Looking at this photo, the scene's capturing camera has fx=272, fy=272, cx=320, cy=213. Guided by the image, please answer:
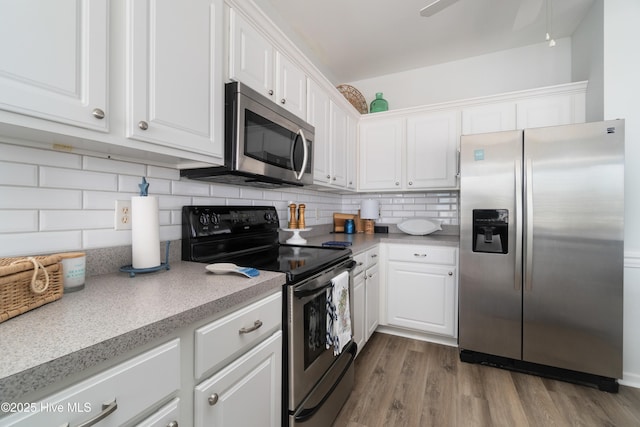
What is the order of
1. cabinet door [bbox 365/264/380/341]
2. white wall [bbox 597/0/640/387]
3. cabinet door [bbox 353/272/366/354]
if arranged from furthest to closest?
cabinet door [bbox 365/264/380/341] < cabinet door [bbox 353/272/366/354] < white wall [bbox 597/0/640/387]

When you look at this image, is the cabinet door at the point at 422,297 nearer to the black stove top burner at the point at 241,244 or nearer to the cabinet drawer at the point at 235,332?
the black stove top burner at the point at 241,244

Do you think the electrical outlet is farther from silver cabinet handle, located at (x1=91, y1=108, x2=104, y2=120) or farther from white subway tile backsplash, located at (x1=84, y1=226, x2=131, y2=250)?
silver cabinet handle, located at (x1=91, y1=108, x2=104, y2=120)

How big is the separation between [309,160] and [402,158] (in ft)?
4.48

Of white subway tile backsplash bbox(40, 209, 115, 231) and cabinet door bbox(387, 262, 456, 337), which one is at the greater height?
white subway tile backsplash bbox(40, 209, 115, 231)

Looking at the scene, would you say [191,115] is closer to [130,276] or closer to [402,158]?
[130,276]

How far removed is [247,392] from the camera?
92 centimetres

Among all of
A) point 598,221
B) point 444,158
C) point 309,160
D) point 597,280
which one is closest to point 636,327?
point 597,280

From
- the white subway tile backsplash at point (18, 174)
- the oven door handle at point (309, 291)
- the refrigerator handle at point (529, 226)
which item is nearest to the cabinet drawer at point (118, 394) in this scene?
the oven door handle at point (309, 291)

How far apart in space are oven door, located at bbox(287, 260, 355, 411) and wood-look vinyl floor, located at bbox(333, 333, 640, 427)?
49 centimetres

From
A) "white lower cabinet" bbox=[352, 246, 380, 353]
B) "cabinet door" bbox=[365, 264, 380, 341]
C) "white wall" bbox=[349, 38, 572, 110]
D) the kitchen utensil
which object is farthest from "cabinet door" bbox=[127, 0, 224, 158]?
"white wall" bbox=[349, 38, 572, 110]

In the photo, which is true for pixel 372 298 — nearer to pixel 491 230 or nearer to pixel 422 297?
pixel 422 297

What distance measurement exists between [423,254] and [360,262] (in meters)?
0.71

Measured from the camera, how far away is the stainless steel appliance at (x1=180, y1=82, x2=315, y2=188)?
1261mm

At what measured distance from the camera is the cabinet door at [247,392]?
2.55 feet
